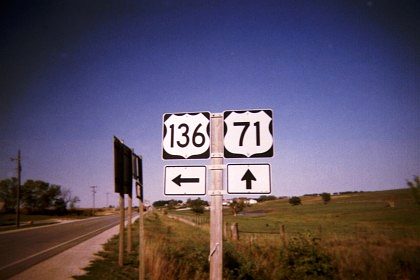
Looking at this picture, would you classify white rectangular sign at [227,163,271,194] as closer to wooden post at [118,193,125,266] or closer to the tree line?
wooden post at [118,193,125,266]

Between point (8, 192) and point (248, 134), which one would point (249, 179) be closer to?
point (248, 134)

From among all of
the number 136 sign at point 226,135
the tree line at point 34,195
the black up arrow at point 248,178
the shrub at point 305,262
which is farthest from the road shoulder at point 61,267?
the tree line at point 34,195

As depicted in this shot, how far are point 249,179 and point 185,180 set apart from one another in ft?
2.51

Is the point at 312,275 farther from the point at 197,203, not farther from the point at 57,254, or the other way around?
the point at 197,203

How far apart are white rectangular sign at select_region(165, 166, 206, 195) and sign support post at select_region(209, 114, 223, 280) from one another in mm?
130

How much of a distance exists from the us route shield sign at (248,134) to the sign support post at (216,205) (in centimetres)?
9

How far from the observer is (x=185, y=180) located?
386cm

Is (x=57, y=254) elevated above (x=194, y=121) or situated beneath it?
situated beneath

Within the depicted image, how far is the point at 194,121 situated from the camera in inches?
156

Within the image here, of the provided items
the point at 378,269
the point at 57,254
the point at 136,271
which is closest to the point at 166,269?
the point at 136,271

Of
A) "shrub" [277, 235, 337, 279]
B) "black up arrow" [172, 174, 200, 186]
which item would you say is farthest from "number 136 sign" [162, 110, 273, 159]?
"shrub" [277, 235, 337, 279]

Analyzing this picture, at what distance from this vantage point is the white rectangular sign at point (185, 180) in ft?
12.4

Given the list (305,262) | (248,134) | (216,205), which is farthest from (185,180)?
(305,262)

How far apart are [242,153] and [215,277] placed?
1.42m
